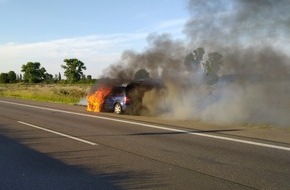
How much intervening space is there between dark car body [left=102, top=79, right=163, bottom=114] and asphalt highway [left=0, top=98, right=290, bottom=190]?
627 cm

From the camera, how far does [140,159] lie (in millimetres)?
9281

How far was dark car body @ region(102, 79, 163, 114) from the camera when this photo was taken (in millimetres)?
21447

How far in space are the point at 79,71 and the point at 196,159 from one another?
106 metres

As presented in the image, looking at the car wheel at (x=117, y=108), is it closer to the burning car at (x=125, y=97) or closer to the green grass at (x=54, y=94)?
the burning car at (x=125, y=97)

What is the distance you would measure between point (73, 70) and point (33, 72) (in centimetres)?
2608

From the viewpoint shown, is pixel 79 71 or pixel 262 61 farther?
pixel 79 71

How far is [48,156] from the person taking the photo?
31.8ft

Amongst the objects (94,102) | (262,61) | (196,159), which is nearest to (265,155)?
(196,159)

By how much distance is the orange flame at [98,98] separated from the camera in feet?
74.8

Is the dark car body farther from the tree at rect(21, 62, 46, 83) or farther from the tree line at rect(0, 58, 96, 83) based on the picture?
the tree at rect(21, 62, 46, 83)

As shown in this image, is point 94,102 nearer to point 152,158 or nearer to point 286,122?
point 286,122

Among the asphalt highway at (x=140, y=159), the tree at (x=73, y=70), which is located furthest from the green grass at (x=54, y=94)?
the tree at (x=73, y=70)

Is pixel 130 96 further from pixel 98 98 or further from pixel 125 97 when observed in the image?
pixel 98 98

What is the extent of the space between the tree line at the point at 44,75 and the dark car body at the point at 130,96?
78355 millimetres
